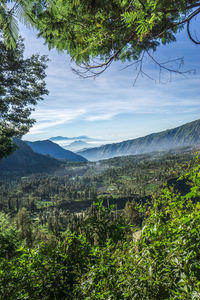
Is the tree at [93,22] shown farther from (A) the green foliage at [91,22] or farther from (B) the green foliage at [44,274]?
(B) the green foliage at [44,274]

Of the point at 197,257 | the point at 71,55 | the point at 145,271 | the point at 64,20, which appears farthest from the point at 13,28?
the point at 197,257

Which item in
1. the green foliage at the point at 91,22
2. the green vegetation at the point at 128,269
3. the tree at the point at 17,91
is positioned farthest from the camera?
the tree at the point at 17,91

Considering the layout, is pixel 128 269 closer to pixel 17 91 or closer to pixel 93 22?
pixel 93 22

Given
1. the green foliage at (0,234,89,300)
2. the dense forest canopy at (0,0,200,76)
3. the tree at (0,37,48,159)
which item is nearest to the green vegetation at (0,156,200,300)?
the green foliage at (0,234,89,300)

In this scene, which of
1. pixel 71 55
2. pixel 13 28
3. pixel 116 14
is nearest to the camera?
pixel 13 28

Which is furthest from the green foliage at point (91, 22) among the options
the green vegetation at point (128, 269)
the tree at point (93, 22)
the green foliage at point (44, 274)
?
the green foliage at point (44, 274)

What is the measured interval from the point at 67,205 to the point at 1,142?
178 metres

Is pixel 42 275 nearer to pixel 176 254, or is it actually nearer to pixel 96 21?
pixel 176 254

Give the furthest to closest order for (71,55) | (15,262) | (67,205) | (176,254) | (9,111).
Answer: (67,205) < (9,111) < (71,55) < (15,262) < (176,254)

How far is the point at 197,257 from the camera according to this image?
2326 millimetres

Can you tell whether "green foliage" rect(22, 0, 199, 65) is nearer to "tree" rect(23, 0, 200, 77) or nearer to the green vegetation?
"tree" rect(23, 0, 200, 77)

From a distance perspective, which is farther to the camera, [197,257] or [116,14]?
[116,14]

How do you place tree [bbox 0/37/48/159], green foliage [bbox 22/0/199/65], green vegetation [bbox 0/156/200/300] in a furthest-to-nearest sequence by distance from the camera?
tree [bbox 0/37/48/159], green foliage [bbox 22/0/199/65], green vegetation [bbox 0/156/200/300]

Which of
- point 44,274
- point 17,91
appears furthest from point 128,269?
point 17,91
